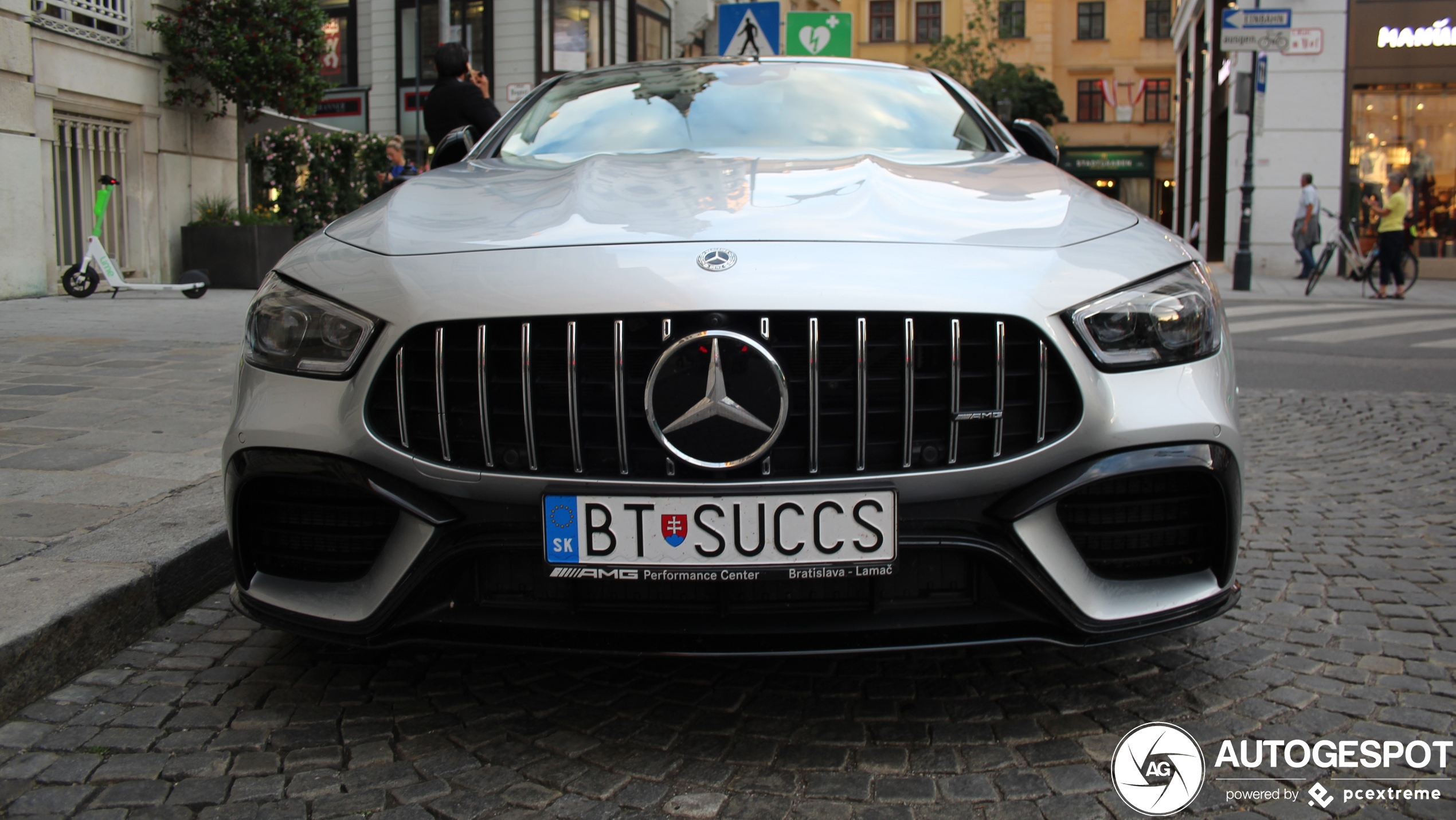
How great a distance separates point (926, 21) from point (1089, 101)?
25.0 feet

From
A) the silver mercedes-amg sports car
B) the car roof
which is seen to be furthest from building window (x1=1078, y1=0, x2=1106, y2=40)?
the silver mercedes-amg sports car

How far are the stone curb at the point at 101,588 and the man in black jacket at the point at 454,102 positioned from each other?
4368 mm

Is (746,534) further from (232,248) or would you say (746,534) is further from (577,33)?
(577,33)

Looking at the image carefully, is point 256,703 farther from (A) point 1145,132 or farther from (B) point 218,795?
(A) point 1145,132

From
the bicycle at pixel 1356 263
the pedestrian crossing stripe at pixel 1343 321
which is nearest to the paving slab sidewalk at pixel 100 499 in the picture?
the pedestrian crossing stripe at pixel 1343 321

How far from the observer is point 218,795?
1.97 m

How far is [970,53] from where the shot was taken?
41.9 m

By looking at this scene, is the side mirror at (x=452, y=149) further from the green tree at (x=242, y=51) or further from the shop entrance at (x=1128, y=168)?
the shop entrance at (x=1128, y=168)

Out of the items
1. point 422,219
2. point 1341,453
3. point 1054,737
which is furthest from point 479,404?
point 1341,453

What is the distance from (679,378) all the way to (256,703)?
113 centimetres

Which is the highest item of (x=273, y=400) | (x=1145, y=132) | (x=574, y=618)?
(x=1145, y=132)

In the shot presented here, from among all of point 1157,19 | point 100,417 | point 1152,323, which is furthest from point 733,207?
point 1157,19

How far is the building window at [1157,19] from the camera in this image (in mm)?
47406

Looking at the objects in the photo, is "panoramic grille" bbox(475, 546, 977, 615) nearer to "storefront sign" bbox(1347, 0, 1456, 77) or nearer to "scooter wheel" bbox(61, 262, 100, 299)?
"scooter wheel" bbox(61, 262, 100, 299)
